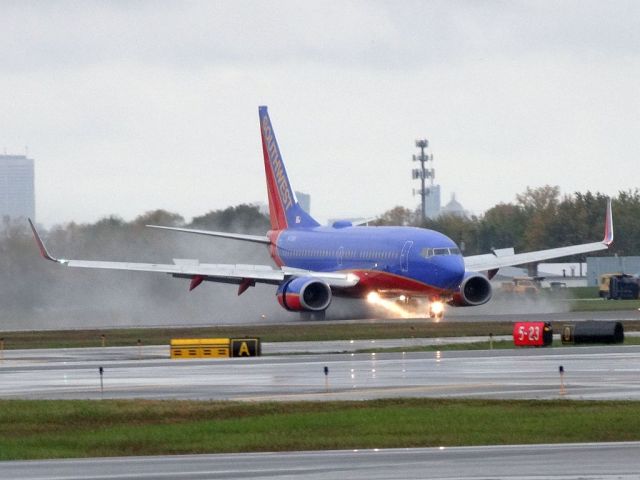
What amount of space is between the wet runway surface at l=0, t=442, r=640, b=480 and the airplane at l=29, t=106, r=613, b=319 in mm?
52208

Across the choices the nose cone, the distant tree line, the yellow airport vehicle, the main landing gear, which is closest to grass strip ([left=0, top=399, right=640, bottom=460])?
the nose cone

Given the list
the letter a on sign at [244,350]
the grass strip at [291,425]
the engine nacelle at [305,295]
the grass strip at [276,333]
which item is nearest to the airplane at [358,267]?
the engine nacelle at [305,295]

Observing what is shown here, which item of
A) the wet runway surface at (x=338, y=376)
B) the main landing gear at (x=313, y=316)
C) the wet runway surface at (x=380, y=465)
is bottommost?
the wet runway surface at (x=380, y=465)

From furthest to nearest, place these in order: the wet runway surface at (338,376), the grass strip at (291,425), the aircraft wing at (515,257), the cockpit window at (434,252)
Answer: the aircraft wing at (515,257) < the cockpit window at (434,252) < the wet runway surface at (338,376) < the grass strip at (291,425)

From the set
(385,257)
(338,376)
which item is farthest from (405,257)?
(338,376)

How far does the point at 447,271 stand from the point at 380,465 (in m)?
53.8

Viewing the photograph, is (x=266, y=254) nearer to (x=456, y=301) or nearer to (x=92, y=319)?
(x=92, y=319)

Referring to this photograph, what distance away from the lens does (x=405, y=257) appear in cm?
7894

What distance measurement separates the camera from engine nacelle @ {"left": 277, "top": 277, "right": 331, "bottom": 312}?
79562 millimetres

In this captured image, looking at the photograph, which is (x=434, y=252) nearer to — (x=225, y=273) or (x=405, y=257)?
(x=405, y=257)

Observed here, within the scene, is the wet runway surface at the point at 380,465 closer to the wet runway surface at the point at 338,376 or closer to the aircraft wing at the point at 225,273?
the wet runway surface at the point at 338,376

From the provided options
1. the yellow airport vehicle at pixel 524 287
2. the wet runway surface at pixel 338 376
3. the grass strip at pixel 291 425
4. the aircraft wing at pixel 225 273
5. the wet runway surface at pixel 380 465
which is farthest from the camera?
the yellow airport vehicle at pixel 524 287

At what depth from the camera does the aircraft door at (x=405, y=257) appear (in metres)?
78.8

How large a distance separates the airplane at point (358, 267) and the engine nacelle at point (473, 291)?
0.16 feet
